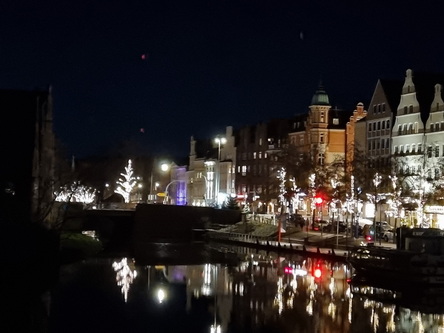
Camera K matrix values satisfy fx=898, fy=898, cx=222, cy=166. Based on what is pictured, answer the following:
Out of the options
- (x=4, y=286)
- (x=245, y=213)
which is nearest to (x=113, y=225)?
(x=245, y=213)

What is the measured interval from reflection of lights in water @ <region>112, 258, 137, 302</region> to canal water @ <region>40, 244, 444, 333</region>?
64mm

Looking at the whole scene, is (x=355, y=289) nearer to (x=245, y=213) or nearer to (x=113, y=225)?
(x=245, y=213)

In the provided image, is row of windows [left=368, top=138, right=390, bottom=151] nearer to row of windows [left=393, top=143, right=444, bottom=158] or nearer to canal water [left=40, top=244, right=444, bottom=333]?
row of windows [left=393, top=143, right=444, bottom=158]

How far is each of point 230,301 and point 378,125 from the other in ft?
203

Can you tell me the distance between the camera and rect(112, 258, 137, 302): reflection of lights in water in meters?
51.1

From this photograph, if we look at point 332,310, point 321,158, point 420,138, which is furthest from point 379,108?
point 332,310

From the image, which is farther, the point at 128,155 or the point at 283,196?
the point at 128,155

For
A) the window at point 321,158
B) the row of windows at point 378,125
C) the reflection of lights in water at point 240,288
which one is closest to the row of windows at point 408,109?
the row of windows at point 378,125

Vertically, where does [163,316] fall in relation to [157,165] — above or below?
below

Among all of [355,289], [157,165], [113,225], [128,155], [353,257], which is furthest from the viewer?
[157,165]

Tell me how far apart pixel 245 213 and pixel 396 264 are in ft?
188

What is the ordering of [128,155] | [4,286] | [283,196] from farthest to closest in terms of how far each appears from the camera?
[128,155]
[283,196]
[4,286]

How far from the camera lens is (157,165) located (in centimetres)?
18788

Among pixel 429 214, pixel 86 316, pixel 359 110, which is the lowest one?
pixel 86 316
